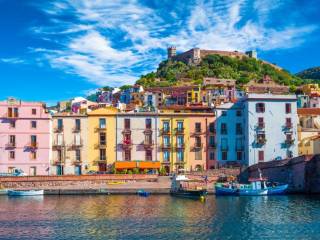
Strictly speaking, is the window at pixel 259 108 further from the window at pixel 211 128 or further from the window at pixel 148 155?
the window at pixel 148 155

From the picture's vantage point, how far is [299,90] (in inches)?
6334

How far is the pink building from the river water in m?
14.9

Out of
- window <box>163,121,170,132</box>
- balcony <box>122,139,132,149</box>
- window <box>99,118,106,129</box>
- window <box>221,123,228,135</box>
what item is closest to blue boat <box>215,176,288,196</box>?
window <box>221,123,228,135</box>

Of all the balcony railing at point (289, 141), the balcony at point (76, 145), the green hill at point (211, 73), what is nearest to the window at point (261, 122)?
the balcony railing at point (289, 141)

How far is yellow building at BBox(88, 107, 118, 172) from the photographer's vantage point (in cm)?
7725

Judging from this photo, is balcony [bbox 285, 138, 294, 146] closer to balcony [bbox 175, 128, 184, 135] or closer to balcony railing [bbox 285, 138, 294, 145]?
balcony railing [bbox 285, 138, 294, 145]

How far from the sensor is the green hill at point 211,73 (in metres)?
180

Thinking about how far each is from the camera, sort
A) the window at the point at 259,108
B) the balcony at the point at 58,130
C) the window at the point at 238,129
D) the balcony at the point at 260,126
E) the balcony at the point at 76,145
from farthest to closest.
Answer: the window at the point at 238,129 < the window at the point at 259,108 < the balcony at the point at 58,130 < the balcony at the point at 76,145 < the balcony at the point at 260,126

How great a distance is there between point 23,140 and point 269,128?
35.7 metres

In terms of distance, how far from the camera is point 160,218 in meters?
44.8

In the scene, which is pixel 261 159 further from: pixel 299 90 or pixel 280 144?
pixel 299 90

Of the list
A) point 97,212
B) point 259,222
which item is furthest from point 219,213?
point 97,212

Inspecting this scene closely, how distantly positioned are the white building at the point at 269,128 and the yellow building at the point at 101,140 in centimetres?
1959

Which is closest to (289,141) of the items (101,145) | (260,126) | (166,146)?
(260,126)
